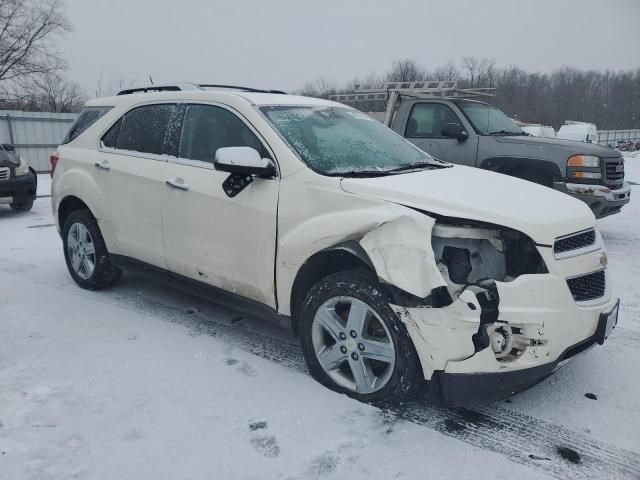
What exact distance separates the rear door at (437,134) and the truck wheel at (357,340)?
15.3 feet

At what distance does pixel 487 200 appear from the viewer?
2820 mm

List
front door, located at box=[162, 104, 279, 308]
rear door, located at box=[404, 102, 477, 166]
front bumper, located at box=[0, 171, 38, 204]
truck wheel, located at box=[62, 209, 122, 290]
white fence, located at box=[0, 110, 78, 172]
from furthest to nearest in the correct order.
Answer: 1. white fence, located at box=[0, 110, 78, 172]
2. front bumper, located at box=[0, 171, 38, 204]
3. rear door, located at box=[404, 102, 477, 166]
4. truck wheel, located at box=[62, 209, 122, 290]
5. front door, located at box=[162, 104, 279, 308]

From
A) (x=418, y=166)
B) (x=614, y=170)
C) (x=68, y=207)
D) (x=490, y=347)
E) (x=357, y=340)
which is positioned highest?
(x=418, y=166)

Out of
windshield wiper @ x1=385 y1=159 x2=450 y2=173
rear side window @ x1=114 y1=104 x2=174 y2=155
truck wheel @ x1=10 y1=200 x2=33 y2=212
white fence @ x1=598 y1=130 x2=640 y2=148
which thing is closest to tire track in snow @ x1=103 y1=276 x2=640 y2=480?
windshield wiper @ x1=385 y1=159 x2=450 y2=173

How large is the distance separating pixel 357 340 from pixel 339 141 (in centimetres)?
145

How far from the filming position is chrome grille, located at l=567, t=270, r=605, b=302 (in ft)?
Result: 8.79

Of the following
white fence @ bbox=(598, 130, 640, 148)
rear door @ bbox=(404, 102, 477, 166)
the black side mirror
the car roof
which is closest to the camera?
the car roof

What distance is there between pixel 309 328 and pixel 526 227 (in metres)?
1.34

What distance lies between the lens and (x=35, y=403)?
9.64ft

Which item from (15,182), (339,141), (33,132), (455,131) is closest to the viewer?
(339,141)

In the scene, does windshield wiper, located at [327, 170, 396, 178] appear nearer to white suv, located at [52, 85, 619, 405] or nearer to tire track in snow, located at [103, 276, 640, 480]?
white suv, located at [52, 85, 619, 405]

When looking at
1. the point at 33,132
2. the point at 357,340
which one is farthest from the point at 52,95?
the point at 357,340

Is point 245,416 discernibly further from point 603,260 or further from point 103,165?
point 103,165

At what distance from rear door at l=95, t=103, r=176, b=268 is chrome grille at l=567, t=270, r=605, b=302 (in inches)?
112
